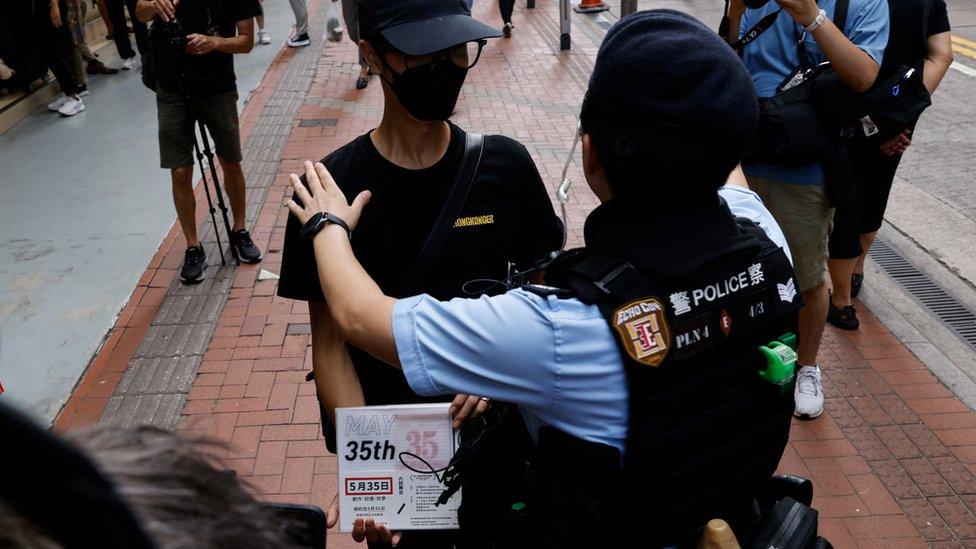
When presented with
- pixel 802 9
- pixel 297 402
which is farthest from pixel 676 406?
pixel 297 402

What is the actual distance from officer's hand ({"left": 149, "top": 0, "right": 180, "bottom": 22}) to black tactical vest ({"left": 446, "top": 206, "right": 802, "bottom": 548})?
4122mm

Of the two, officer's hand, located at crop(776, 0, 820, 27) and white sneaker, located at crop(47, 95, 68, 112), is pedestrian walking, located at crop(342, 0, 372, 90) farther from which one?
officer's hand, located at crop(776, 0, 820, 27)

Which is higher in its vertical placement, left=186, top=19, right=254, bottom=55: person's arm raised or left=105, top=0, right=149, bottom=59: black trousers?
left=186, top=19, right=254, bottom=55: person's arm raised

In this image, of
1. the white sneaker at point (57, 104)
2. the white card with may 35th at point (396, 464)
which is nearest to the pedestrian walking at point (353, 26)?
the white sneaker at point (57, 104)

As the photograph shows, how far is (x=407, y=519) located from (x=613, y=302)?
0.96 metres


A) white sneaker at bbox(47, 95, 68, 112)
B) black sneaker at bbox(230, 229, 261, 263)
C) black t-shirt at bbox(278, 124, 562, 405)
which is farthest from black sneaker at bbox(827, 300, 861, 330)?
white sneaker at bbox(47, 95, 68, 112)

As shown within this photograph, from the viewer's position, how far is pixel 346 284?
171cm

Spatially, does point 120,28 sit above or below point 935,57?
below

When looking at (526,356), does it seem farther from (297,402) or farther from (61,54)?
(61,54)

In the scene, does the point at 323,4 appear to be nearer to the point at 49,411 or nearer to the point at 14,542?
the point at 49,411

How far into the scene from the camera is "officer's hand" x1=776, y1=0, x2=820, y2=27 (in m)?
3.13

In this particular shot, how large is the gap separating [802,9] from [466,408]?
2.13 meters

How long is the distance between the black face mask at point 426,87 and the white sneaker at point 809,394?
2677 mm

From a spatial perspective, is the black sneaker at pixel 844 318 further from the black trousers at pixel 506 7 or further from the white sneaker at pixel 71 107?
the black trousers at pixel 506 7
